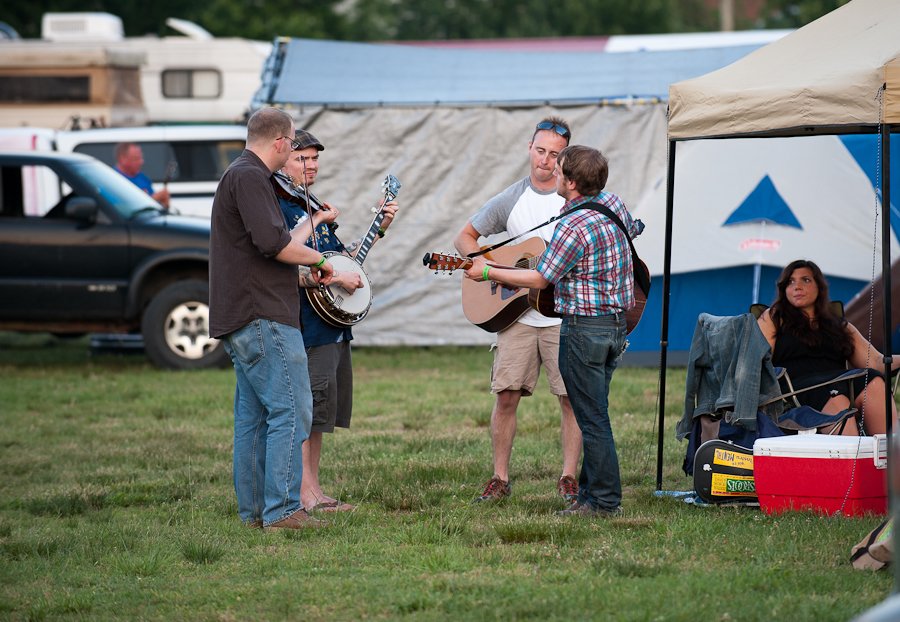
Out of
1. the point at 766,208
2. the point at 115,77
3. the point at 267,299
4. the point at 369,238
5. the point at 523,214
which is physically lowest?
the point at 267,299

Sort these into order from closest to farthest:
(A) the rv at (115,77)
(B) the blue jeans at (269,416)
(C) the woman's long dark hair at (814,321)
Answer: (B) the blue jeans at (269,416), (C) the woman's long dark hair at (814,321), (A) the rv at (115,77)

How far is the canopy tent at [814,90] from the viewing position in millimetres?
5801

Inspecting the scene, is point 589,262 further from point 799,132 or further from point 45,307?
point 45,307

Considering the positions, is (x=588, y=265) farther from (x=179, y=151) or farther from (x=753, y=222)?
(x=179, y=151)

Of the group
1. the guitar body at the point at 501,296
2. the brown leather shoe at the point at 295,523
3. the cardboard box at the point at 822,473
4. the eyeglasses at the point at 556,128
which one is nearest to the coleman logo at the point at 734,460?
the cardboard box at the point at 822,473

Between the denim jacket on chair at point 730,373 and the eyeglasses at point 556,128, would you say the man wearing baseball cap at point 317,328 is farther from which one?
the denim jacket on chair at point 730,373

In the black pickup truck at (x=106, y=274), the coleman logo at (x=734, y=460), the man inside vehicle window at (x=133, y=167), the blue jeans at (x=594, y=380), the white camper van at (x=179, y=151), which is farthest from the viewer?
the white camper van at (x=179, y=151)

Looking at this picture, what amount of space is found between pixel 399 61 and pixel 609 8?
79.9 feet

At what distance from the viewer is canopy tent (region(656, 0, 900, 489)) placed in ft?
19.0

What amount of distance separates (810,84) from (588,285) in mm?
1370

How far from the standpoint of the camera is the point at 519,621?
459 cm

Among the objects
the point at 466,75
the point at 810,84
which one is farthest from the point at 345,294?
the point at 466,75

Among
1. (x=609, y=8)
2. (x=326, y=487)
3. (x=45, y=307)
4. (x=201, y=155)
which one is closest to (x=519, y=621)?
(x=326, y=487)

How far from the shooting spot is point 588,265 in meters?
6.00
